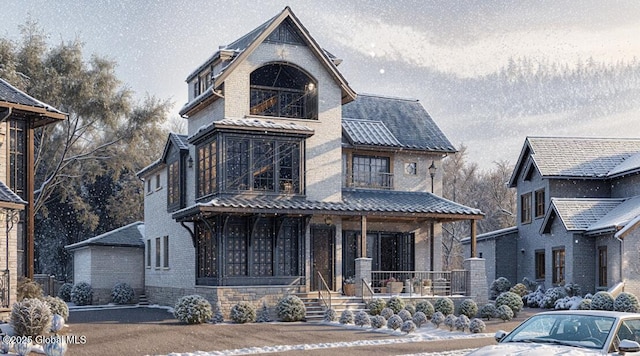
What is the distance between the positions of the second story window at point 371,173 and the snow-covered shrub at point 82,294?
13.5m

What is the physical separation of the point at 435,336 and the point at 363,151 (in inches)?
421

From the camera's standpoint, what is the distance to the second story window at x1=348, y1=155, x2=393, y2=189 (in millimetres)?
30547

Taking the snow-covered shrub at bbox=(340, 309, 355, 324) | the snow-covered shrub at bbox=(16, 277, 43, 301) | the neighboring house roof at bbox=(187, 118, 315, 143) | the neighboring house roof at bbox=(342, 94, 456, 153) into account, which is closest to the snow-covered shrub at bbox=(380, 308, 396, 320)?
the snow-covered shrub at bbox=(340, 309, 355, 324)

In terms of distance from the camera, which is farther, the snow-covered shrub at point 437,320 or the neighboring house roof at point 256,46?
the neighboring house roof at point 256,46

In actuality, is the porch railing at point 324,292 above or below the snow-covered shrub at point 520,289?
above

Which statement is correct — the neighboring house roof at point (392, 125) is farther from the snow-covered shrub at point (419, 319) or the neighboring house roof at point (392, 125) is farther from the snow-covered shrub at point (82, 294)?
the snow-covered shrub at point (82, 294)

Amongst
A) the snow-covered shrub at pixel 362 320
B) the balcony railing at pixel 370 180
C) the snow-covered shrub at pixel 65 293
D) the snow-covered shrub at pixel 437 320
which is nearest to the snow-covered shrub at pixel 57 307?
the snow-covered shrub at pixel 362 320

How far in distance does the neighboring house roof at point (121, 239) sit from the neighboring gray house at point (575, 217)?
1742cm

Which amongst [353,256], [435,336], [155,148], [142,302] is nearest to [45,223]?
[155,148]

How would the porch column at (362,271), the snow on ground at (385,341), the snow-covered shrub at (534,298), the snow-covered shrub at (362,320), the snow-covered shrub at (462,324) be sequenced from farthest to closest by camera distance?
the snow-covered shrub at (534,298) < the porch column at (362,271) < the snow-covered shrub at (362,320) < the snow-covered shrub at (462,324) < the snow on ground at (385,341)

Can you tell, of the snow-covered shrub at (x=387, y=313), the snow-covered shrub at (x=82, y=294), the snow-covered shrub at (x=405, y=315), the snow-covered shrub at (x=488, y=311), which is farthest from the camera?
the snow-covered shrub at (x=82, y=294)

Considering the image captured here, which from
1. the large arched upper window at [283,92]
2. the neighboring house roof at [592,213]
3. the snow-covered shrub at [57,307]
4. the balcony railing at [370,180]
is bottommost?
the snow-covered shrub at [57,307]

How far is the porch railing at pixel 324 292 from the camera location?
26212mm

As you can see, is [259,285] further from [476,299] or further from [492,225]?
[492,225]
